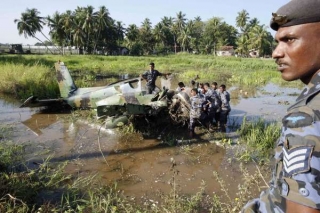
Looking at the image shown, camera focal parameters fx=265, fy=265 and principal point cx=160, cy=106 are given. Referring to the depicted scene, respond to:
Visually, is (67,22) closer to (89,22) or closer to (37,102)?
(89,22)

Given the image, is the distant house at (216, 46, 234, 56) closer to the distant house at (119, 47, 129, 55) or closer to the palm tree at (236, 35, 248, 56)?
the palm tree at (236, 35, 248, 56)

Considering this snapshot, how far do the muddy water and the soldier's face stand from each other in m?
2.89

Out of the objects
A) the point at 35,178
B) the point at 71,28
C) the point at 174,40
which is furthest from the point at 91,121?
the point at 174,40

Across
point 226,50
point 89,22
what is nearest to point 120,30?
point 89,22

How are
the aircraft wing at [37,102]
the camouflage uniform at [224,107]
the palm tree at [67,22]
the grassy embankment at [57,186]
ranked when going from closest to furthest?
the grassy embankment at [57,186]
the camouflage uniform at [224,107]
the aircraft wing at [37,102]
the palm tree at [67,22]

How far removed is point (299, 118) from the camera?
84 centimetres

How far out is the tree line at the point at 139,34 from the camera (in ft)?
180

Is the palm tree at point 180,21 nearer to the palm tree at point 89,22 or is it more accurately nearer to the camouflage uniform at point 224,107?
the palm tree at point 89,22

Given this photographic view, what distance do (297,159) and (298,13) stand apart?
0.52 m

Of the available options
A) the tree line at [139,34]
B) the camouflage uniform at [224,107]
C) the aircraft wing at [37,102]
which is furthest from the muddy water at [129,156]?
the tree line at [139,34]

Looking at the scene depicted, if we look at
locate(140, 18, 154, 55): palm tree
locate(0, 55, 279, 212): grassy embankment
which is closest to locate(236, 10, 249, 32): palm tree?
locate(140, 18, 154, 55): palm tree

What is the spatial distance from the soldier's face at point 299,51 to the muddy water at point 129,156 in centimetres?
289

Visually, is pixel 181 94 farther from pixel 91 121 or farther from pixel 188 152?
pixel 91 121

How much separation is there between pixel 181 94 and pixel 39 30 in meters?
58.6
